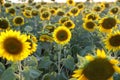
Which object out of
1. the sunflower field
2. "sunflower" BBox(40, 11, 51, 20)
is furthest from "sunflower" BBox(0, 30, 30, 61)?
"sunflower" BBox(40, 11, 51, 20)

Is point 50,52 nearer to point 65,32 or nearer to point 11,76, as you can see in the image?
point 65,32

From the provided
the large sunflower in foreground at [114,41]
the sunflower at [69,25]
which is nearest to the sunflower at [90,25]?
the sunflower at [69,25]

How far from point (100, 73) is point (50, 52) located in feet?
8.78

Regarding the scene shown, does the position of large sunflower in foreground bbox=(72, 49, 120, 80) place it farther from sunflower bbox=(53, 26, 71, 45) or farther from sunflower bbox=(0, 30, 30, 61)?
sunflower bbox=(53, 26, 71, 45)

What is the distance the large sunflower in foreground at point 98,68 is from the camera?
1942 millimetres

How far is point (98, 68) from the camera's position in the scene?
6.39 ft

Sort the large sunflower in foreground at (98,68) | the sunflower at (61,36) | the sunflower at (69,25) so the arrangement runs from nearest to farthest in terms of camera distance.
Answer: the large sunflower in foreground at (98,68)
the sunflower at (61,36)
the sunflower at (69,25)

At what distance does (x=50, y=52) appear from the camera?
4.59m

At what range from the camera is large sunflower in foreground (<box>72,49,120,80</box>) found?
194 centimetres

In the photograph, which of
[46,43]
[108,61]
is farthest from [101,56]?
[46,43]

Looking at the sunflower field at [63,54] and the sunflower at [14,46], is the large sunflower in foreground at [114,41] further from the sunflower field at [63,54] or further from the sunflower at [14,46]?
the sunflower at [14,46]

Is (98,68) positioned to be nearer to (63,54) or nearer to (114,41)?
(114,41)

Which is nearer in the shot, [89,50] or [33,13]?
[89,50]

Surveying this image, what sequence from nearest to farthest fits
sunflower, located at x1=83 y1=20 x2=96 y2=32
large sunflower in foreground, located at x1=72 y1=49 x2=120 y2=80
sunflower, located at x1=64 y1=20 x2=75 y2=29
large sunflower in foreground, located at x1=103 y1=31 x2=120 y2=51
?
large sunflower in foreground, located at x1=72 y1=49 x2=120 y2=80 → large sunflower in foreground, located at x1=103 y1=31 x2=120 y2=51 → sunflower, located at x1=83 y1=20 x2=96 y2=32 → sunflower, located at x1=64 y1=20 x2=75 y2=29
